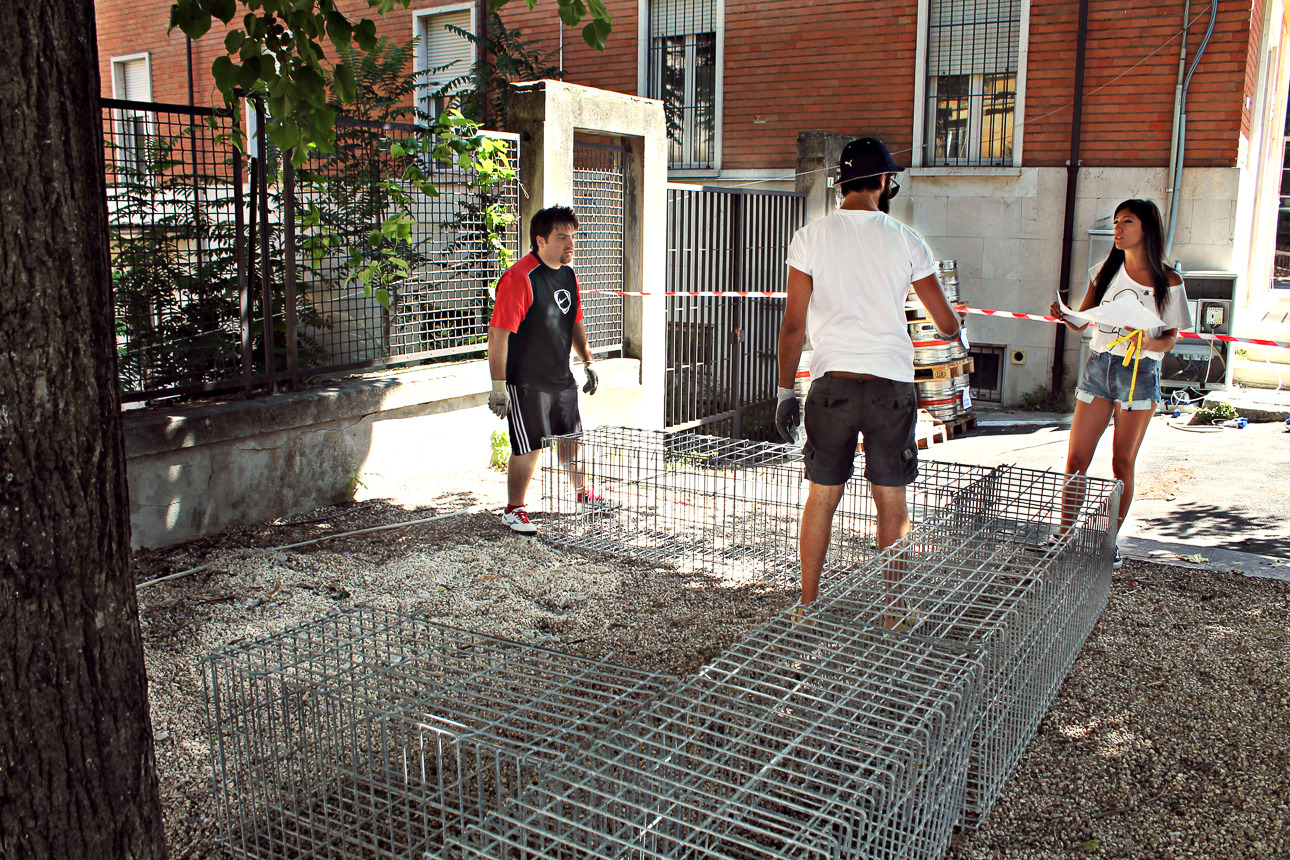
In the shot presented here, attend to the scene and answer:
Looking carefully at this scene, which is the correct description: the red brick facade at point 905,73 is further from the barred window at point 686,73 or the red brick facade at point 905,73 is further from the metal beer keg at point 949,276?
the metal beer keg at point 949,276

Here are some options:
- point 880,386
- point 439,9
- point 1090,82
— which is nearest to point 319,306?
point 880,386

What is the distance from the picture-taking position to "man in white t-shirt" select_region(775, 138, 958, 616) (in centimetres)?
408

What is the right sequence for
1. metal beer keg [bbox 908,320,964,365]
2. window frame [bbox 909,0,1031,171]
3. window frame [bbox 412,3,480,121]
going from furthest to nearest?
window frame [bbox 412,3,480,121]
window frame [bbox 909,0,1031,171]
metal beer keg [bbox 908,320,964,365]

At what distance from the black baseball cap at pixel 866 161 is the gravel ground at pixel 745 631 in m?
1.98

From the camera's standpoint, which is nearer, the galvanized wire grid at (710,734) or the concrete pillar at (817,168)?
the galvanized wire grid at (710,734)

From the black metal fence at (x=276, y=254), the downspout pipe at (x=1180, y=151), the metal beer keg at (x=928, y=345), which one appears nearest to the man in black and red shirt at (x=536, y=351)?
the black metal fence at (x=276, y=254)

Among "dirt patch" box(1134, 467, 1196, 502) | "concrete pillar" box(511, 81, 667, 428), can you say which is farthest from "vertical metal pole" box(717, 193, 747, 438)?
"dirt patch" box(1134, 467, 1196, 502)

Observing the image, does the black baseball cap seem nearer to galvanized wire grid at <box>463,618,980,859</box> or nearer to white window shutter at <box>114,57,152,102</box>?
galvanized wire grid at <box>463,618,980,859</box>

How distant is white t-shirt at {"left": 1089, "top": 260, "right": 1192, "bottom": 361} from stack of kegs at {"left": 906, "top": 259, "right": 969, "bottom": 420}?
14.6 feet

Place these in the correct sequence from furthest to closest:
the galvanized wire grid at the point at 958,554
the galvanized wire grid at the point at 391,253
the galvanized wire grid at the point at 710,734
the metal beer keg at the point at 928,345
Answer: the metal beer keg at the point at 928,345
the galvanized wire grid at the point at 391,253
the galvanized wire grid at the point at 958,554
the galvanized wire grid at the point at 710,734

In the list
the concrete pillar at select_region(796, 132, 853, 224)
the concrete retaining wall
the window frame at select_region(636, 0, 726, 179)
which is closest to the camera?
the concrete retaining wall

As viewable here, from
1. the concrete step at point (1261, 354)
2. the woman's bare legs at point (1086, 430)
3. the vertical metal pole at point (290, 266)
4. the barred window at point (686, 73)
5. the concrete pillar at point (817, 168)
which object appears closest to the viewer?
the woman's bare legs at point (1086, 430)

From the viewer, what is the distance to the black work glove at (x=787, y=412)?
4.43 meters

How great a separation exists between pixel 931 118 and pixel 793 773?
37.8ft
